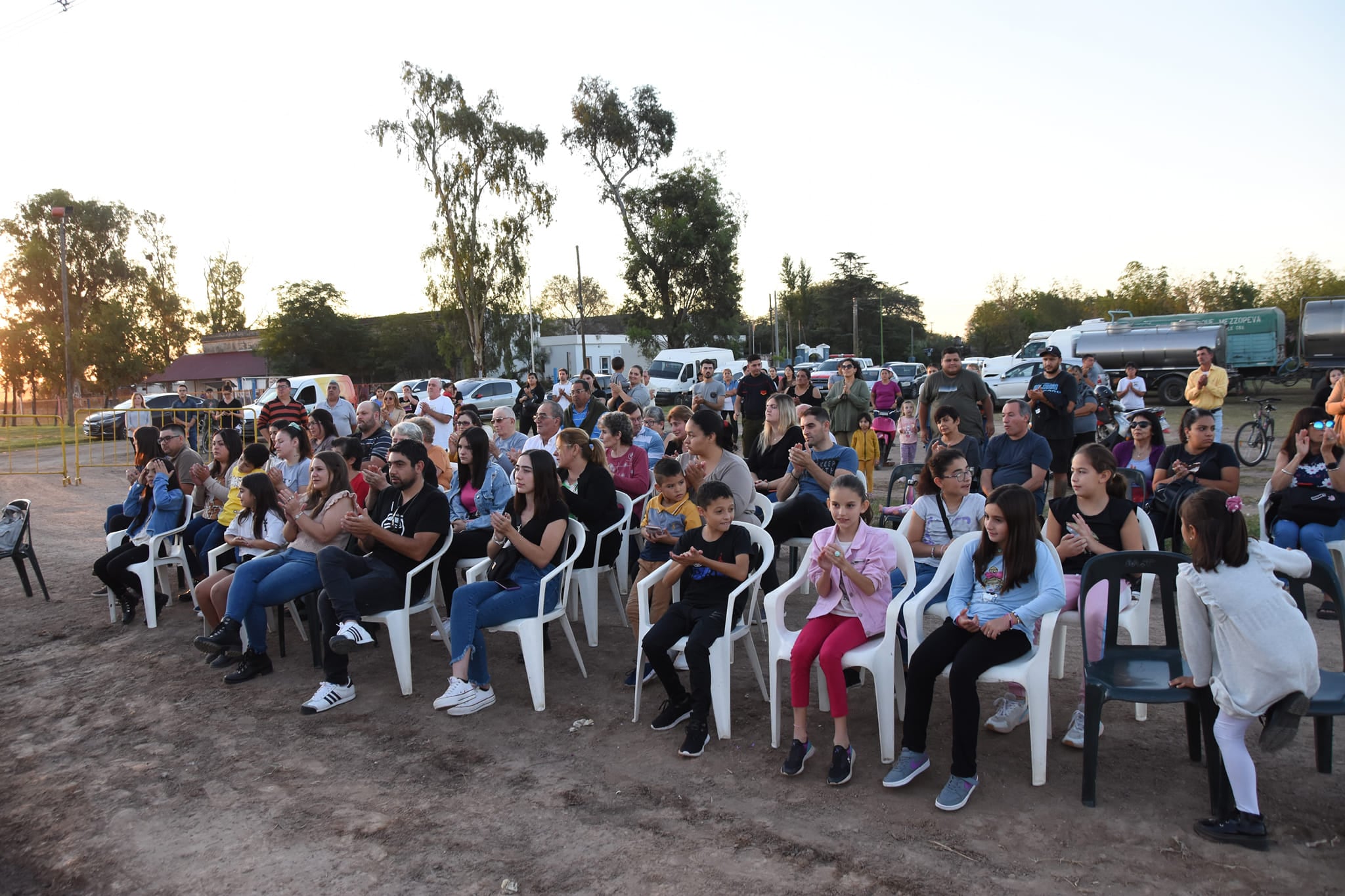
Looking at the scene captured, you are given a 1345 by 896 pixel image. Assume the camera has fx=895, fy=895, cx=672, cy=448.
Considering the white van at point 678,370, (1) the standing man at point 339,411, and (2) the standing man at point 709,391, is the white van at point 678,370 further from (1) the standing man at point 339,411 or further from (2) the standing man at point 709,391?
(1) the standing man at point 339,411

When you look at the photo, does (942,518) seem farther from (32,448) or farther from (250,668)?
(32,448)

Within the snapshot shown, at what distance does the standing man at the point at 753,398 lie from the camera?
36.5 feet

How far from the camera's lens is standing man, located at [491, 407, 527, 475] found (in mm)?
7248

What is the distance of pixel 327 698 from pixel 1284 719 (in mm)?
4215

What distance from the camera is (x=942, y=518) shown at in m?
4.61

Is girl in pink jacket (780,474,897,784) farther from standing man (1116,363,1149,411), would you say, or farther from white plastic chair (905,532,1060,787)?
standing man (1116,363,1149,411)

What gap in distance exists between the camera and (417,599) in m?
5.14


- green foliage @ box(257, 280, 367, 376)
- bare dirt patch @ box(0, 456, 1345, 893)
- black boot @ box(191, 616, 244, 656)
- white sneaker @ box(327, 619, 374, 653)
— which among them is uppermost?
green foliage @ box(257, 280, 367, 376)

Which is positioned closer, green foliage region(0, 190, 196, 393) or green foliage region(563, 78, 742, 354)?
green foliage region(563, 78, 742, 354)

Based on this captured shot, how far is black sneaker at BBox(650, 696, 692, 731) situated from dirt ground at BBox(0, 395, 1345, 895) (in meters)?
0.06

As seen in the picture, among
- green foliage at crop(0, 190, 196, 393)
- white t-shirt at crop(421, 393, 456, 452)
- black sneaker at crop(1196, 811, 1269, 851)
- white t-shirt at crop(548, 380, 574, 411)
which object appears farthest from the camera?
green foliage at crop(0, 190, 196, 393)

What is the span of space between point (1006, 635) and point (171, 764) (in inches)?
146

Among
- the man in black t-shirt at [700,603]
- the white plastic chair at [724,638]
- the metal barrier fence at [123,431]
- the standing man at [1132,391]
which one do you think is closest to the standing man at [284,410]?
the metal barrier fence at [123,431]

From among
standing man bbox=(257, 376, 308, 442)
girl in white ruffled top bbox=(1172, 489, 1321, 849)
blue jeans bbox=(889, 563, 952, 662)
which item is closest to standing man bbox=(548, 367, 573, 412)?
standing man bbox=(257, 376, 308, 442)
